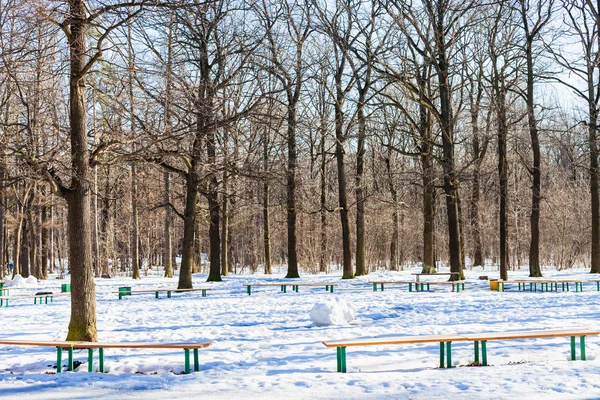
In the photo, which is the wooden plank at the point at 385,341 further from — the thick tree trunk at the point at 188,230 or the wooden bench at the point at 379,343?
the thick tree trunk at the point at 188,230

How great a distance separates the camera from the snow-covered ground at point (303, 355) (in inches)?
269

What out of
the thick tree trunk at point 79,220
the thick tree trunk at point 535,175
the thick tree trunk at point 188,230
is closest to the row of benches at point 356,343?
the thick tree trunk at point 79,220

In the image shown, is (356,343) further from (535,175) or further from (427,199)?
(427,199)

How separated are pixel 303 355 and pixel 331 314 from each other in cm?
335

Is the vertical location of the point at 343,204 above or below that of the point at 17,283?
above

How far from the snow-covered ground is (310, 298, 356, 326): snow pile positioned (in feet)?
0.14

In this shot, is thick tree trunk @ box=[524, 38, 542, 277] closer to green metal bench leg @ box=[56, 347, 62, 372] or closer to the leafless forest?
the leafless forest

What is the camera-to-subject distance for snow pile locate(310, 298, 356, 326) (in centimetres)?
1239

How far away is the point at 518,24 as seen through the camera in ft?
77.5

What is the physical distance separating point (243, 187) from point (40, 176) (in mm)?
25206

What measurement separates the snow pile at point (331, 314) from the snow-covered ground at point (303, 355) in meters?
0.04

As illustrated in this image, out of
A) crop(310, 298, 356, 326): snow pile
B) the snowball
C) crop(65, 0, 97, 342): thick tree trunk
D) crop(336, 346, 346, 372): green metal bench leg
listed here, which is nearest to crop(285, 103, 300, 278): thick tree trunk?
Result: the snowball

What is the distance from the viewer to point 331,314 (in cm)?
1241

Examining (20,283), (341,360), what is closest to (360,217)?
(20,283)
